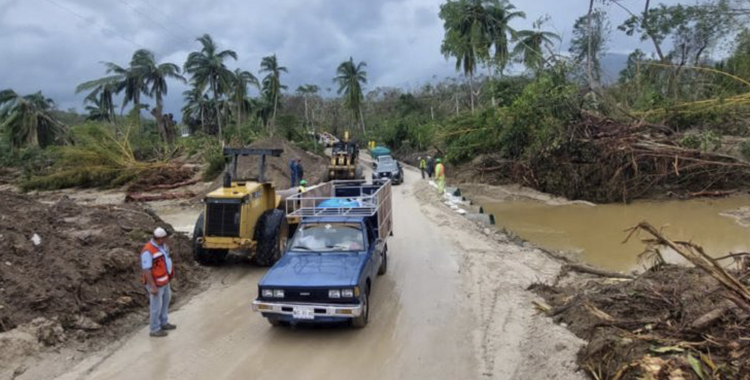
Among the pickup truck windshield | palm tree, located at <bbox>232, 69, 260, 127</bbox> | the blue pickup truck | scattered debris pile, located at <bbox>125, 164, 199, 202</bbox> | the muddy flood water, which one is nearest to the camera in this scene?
the blue pickup truck

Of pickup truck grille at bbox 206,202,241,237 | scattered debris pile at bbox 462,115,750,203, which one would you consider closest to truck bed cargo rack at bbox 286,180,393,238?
pickup truck grille at bbox 206,202,241,237

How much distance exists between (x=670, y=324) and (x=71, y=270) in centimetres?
851

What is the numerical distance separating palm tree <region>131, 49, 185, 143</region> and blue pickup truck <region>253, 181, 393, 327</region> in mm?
45137

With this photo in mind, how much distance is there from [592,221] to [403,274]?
12603mm

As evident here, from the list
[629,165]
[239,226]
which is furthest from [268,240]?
[629,165]

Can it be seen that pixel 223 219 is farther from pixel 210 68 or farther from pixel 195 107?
pixel 195 107

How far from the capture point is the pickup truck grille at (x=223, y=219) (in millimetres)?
10742

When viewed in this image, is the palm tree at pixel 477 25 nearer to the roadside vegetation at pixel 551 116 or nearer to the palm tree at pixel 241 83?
the roadside vegetation at pixel 551 116

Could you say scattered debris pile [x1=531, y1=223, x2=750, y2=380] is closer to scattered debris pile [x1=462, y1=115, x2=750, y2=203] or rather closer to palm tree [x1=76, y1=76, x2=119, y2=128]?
scattered debris pile [x1=462, y1=115, x2=750, y2=203]

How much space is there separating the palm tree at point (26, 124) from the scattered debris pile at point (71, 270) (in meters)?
42.4

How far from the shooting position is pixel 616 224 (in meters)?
19.9

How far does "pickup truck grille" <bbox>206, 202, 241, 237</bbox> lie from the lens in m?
10.7

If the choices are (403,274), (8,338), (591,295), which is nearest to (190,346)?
(8,338)

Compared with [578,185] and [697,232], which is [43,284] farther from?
[578,185]
